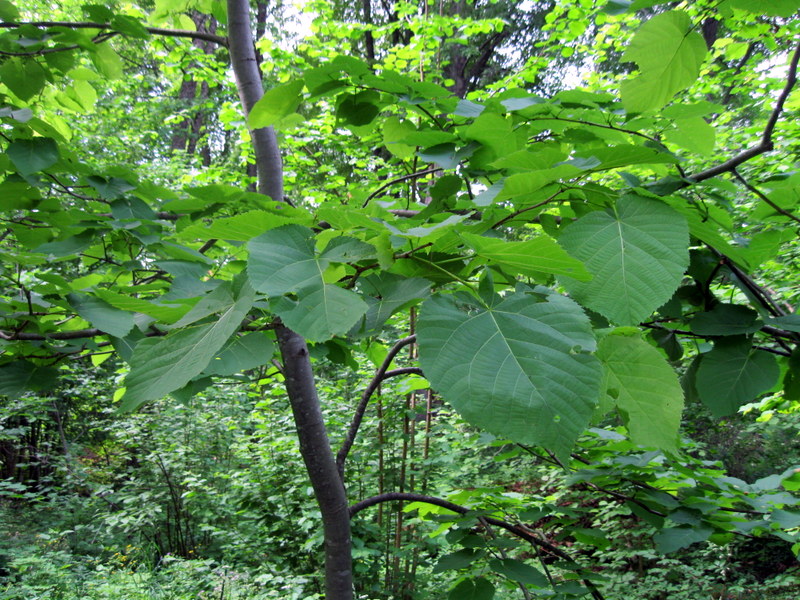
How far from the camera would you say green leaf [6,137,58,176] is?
4.07 feet

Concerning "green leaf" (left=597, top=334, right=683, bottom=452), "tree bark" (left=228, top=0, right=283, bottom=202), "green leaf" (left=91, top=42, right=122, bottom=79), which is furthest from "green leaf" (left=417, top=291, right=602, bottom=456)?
"green leaf" (left=91, top=42, right=122, bottom=79)

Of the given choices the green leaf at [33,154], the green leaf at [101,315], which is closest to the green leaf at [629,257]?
the green leaf at [101,315]

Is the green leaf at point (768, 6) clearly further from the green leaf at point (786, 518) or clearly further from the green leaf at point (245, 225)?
the green leaf at point (786, 518)

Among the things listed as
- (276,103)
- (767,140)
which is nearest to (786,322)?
(767,140)

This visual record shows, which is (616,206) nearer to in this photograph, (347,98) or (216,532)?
(347,98)

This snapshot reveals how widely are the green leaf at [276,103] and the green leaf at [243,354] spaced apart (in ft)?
1.53

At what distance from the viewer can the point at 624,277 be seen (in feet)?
1.82

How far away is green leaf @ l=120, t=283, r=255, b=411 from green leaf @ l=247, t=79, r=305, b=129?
0.58 meters

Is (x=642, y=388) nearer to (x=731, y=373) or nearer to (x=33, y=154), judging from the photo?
(x=731, y=373)

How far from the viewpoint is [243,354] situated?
68 cm

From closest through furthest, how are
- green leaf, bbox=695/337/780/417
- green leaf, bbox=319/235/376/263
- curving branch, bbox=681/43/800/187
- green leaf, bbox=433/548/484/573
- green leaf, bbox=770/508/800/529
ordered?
green leaf, bbox=319/235/376/263 < curving branch, bbox=681/43/800/187 < green leaf, bbox=695/337/780/417 < green leaf, bbox=770/508/800/529 < green leaf, bbox=433/548/484/573

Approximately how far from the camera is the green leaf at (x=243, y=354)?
654 millimetres

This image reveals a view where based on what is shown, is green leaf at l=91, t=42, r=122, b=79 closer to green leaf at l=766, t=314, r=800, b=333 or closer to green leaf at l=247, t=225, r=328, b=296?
green leaf at l=247, t=225, r=328, b=296

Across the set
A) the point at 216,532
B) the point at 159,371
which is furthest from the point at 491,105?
the point at 216,532
